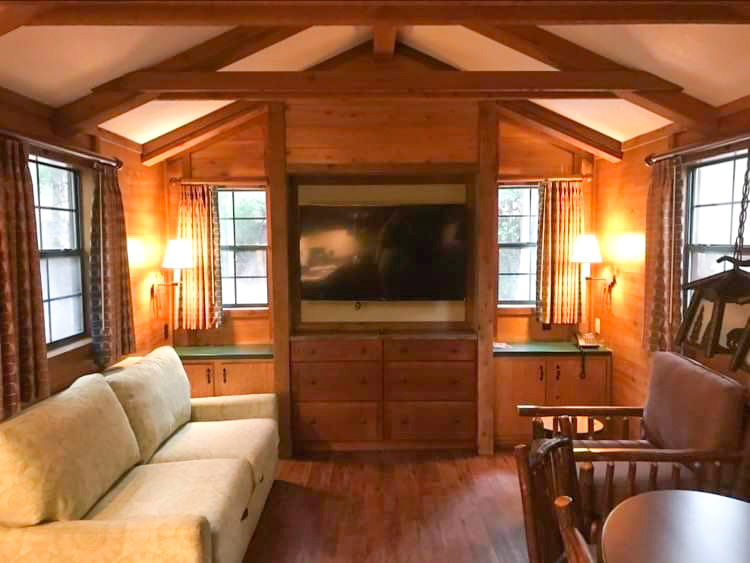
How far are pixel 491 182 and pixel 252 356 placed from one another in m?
2.34

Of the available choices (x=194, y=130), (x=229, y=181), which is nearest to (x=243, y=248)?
(x=229, y=181)

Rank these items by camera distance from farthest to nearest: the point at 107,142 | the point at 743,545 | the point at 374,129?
the point at 374,129, the point at 107,142, the point at 743,545

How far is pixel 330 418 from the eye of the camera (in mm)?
4746

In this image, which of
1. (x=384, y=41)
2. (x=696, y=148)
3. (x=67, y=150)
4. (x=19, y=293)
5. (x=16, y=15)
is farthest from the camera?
(x=384, y=41)

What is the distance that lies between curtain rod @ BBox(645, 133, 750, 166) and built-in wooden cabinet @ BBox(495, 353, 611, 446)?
63.4 inches

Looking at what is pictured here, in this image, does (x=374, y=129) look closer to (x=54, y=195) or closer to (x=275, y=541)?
(x=54, y=195)

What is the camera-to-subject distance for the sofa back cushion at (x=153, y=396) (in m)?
3.36

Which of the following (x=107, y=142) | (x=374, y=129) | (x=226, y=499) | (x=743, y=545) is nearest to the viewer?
(x=743, y=545)

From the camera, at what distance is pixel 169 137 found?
15.5 feet

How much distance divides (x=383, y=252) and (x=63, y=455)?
9.42ft

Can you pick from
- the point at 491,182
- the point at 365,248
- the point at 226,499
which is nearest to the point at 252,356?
the point at 365,248

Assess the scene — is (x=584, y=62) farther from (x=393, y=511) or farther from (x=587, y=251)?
(x=393, y=511)

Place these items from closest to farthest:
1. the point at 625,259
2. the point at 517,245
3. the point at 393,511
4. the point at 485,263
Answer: the point at 393,511 → the point at 625,259 → the point at 485,263 → the point at 517,245

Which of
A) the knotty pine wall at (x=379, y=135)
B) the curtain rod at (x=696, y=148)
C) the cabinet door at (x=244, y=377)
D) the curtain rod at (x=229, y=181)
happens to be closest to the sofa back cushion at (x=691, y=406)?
the curtain rod at (x=696, y=148)
